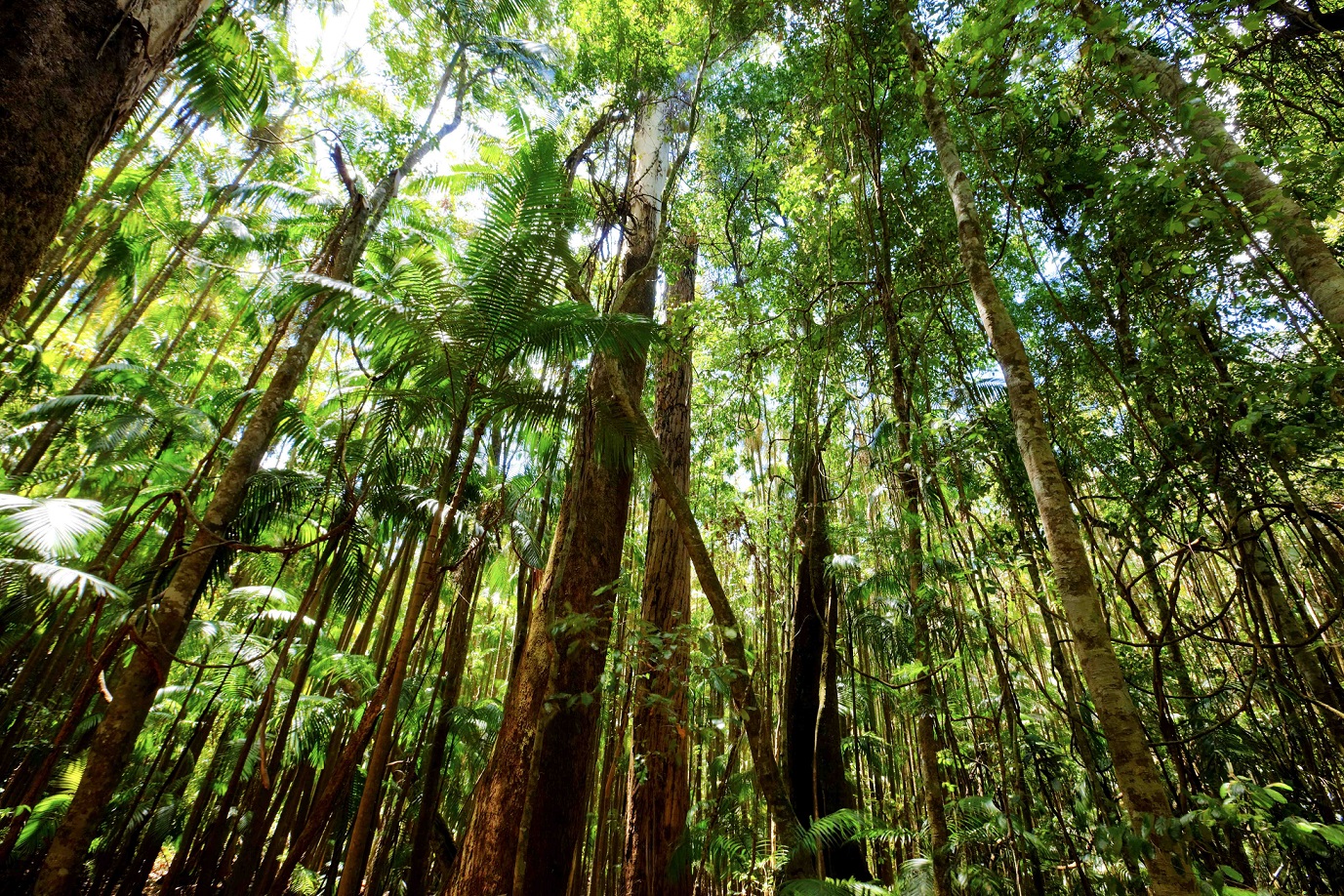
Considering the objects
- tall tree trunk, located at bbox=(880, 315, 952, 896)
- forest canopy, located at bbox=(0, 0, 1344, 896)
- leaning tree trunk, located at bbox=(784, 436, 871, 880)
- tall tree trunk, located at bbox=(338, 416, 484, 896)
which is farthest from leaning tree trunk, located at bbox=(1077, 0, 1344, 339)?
tall tree trunk, located at bbox=(338, 416, 484, 896)

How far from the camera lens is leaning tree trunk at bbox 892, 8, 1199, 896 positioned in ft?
4.70

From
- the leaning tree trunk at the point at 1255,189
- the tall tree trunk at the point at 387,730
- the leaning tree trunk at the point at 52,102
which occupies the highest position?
the leaning tree trunk at the point at 1255,189

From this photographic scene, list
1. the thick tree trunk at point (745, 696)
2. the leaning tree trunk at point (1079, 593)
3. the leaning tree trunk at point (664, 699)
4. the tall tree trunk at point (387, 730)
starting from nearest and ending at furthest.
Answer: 1. the leaning tree trunk at point (1079, 593)
2. the tall tree trunk at point (387, 730)
3. the thick tree trunk at point (745, 696)
4. the leaning tree trunk at point (664, 699)

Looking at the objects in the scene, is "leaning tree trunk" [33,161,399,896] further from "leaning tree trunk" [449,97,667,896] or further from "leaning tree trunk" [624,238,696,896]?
"leaning tree trunk" [624,238,696,896]

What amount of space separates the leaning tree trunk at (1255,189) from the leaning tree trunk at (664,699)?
7.31 ft

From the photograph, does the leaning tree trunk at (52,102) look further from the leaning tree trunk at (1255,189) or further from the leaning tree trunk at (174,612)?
the leaning tree trunk at (1255,189)

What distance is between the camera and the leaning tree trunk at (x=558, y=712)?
2.53 m

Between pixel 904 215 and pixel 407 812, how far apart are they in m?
6.27

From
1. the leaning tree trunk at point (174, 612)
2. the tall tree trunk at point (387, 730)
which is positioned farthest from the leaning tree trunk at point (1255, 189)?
the leaning tree trunk at point (174, 612)

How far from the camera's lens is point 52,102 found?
109cm

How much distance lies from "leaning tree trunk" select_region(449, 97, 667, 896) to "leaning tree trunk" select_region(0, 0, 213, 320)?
1.70m

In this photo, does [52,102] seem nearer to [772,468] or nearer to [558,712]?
[558,712]

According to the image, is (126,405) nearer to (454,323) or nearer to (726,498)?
(454,323)

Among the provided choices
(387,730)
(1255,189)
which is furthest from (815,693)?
(1255,189)
